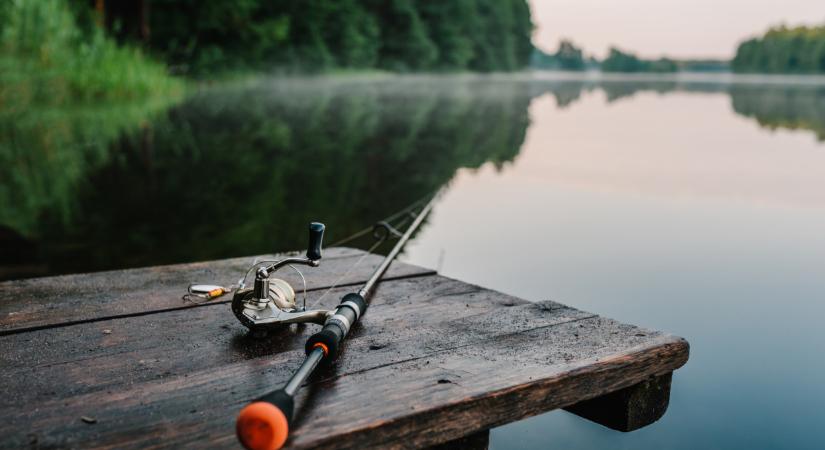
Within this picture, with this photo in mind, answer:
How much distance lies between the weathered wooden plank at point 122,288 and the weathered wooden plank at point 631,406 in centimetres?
83

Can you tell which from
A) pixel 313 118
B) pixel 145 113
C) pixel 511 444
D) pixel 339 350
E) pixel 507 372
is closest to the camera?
pixel 507 372

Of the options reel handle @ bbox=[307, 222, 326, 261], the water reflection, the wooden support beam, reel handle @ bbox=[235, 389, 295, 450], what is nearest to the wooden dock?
the wooden support beam

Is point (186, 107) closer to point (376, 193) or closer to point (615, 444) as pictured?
point (376, 193)

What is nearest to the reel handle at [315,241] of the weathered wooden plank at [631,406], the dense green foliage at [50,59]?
the weathered wooden plank at [631,406]

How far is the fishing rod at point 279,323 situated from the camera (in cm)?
136

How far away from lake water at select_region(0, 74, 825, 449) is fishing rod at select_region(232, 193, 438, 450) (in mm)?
728

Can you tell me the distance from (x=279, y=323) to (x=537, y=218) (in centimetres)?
412

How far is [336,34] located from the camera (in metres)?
37.9

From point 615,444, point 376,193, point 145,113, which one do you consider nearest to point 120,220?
point 376,193

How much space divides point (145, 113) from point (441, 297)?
35.1 feet

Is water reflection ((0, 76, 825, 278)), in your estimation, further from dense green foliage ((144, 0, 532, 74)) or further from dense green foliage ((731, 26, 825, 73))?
dense green foliage ((731, 26, 825, 73))

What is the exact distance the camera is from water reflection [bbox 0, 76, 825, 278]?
181 inches

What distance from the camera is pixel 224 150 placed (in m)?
8.89

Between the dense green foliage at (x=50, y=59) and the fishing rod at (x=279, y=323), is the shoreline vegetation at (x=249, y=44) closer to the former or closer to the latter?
the dense green foliage at (x=50, y=59)
